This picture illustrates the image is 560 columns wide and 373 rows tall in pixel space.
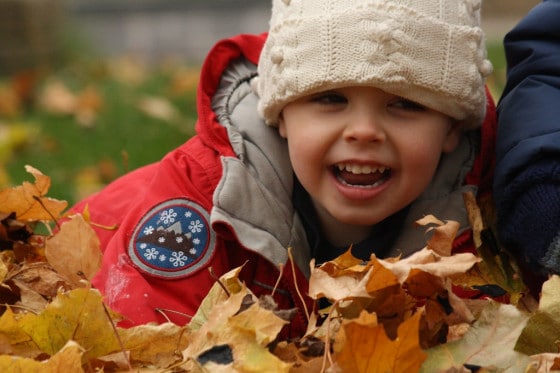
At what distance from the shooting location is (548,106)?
2146 millimetres

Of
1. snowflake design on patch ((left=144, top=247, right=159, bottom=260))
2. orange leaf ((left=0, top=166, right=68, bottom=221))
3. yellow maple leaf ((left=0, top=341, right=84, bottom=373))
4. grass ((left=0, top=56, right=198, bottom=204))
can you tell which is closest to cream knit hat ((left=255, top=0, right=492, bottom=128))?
snowflake design on patch ((left=144, top=247, right=159, bottom=260))

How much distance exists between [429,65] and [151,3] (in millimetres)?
8403

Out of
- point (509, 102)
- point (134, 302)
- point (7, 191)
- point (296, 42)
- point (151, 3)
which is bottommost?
point (151, 3)

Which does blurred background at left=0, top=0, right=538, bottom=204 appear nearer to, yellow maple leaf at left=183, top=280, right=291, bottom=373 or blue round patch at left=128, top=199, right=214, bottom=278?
blue round patch at left=128, top=199, right=214, bottom=278

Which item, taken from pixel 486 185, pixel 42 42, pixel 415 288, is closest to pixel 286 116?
pixel 486 185

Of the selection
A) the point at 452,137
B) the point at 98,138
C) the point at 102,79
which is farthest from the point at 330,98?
the point at 102,79

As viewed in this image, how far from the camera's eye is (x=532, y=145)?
207 centimetres

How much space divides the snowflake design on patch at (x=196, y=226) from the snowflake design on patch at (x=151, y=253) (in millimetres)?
98

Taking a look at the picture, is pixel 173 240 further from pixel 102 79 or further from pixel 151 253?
pixel 102 79

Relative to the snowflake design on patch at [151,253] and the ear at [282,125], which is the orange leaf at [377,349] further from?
the ear at [282,125]

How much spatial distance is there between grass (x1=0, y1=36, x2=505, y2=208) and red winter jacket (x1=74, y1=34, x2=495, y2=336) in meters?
0.78

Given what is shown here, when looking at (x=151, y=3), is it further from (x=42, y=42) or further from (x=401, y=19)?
(x=401, y=19)

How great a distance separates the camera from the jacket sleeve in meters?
2.02

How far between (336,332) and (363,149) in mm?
622
